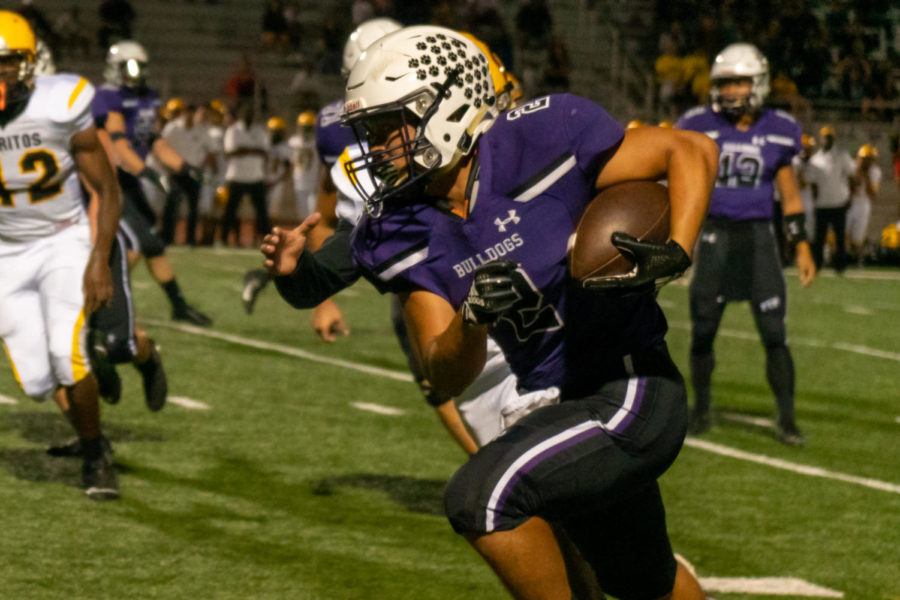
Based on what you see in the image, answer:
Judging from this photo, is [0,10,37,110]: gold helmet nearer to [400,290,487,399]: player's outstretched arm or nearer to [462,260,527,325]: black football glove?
[400,290,487,399]: player's outstretched arm

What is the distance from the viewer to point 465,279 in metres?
2.89

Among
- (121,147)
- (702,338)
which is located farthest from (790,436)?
(121,147)

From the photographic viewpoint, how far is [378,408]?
23.4 ft

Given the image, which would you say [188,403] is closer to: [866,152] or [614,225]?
[614,225]

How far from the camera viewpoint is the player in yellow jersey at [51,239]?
491 centimetres

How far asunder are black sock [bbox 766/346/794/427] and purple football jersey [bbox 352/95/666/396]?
12.1 feet

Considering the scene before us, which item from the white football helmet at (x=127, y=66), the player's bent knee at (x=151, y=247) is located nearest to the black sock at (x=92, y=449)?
the player's bent knee at (x=151, y=247)

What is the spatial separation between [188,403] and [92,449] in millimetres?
2020

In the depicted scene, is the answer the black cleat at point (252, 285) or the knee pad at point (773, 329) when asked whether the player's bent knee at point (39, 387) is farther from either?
the knee pad at point (773, 329)

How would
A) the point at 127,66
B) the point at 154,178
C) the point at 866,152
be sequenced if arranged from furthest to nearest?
1. the point at 866,152
2. the point at 127,66
3. the point at 154,178

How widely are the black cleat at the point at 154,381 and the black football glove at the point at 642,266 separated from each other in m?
3.84

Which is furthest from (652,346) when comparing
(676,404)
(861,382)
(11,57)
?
(861,382)

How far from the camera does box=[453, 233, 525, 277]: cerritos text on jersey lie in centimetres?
280

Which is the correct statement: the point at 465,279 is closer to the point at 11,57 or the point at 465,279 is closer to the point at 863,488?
the point at 11,57
